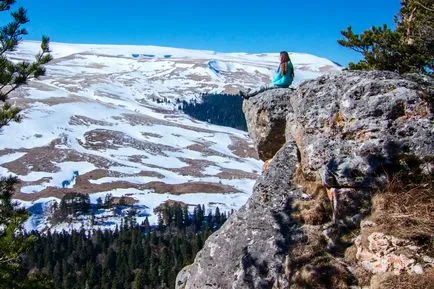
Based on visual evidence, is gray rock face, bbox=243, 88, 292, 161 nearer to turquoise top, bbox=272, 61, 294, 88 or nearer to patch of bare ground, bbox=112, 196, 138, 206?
turquoise top, bbox=272, 61, 294, 88

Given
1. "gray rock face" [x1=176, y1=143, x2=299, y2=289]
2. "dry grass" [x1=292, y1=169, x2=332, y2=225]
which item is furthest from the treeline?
"dry grass" [x1=292, y1=169, x2=332, y2=225]

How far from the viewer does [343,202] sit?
40.8 ft

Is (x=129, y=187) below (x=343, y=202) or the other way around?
below

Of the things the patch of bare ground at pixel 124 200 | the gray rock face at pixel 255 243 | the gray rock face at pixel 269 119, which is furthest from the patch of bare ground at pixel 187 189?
the gray rock face at pixel 255 243

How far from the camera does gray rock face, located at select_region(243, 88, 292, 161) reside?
790 inches

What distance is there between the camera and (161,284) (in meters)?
106

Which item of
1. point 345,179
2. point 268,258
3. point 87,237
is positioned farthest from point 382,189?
point 87,237

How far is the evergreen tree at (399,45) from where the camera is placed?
18.8 meters

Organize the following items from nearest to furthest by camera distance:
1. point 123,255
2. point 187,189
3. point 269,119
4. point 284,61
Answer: point 269,119 < point 284,61 < point 123,255 < point 187,189

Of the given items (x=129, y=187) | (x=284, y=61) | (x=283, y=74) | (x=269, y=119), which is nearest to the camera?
(x=269, y=119)

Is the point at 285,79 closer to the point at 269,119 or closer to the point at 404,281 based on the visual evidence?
the point at 269,119

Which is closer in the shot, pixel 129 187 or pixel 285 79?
pixel 285 79

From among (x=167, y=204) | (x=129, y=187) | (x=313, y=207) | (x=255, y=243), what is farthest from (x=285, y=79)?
(x=129, y=187)

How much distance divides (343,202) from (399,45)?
35.2ft
